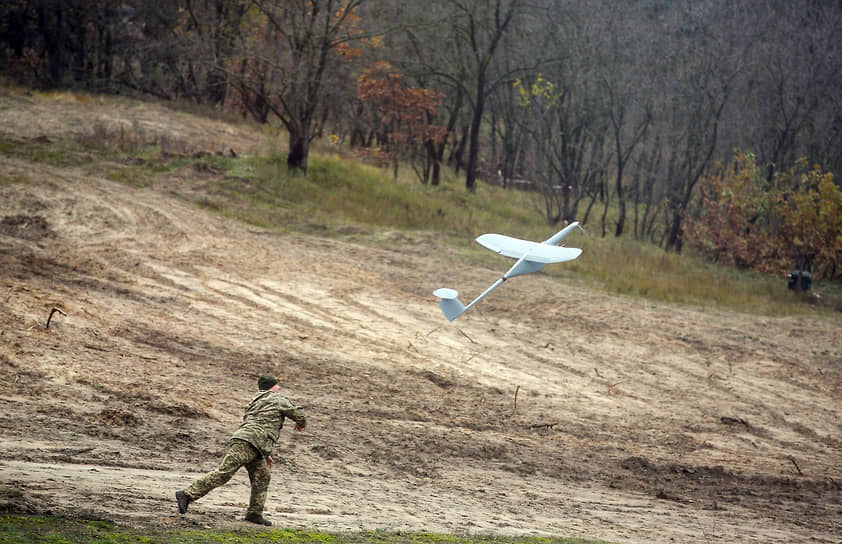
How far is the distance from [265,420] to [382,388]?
5.90 meters

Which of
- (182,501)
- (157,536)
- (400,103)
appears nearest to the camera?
(157,536)

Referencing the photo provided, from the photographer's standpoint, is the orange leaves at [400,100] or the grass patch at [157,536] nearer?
the grass patch at [157,536]

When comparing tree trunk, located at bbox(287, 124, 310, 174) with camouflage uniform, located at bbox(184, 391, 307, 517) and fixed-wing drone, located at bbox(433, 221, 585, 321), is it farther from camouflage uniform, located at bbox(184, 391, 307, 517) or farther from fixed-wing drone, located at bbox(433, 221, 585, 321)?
camouflage uniform, located at bbox(184, 391, 307, 517)

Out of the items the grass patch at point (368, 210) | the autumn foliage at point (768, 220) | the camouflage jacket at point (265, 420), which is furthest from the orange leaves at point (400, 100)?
the camouflage jacket at point (265, 420)

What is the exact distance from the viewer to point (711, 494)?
11.6 meters

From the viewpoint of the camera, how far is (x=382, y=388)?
1365 centimetres

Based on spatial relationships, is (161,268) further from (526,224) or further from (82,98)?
(82,98)

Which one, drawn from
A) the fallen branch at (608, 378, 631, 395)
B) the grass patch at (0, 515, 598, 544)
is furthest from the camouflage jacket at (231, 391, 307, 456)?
the fallen branch at (608, 378, 631, 395)

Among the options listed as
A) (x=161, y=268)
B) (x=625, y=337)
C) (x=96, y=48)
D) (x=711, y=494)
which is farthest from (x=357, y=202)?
(x=96, y=48)

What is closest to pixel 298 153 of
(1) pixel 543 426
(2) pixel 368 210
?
(2) pixel 368 210

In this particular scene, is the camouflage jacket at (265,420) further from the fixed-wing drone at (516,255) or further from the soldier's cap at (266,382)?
the fixed-wing drone at (516,255)

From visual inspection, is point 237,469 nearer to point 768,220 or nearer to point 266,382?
point 266,382

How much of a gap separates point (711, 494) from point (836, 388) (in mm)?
6678

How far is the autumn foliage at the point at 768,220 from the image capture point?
2606 centimetres
